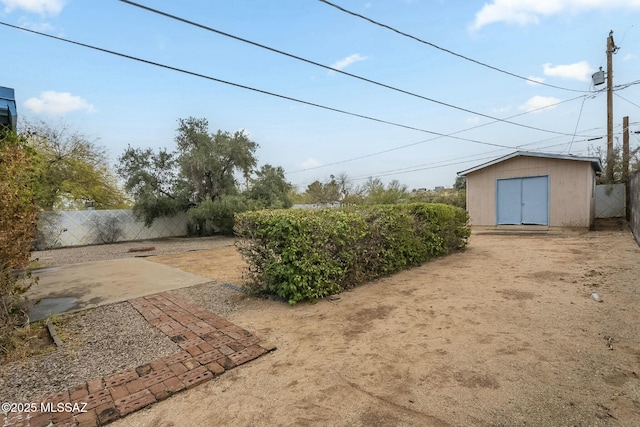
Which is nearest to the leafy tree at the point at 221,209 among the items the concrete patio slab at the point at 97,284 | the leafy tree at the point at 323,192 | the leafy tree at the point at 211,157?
the leafy tree at the point at 211,157

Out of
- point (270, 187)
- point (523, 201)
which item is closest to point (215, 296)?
point (270, 187)

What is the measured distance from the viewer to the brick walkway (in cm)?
201

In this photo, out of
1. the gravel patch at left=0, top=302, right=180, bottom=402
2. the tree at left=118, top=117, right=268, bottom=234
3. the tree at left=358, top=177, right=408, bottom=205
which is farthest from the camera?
the tree at left=358, top=177, right=408, bottom=205

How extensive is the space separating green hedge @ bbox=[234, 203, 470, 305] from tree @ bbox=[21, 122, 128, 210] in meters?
16.8

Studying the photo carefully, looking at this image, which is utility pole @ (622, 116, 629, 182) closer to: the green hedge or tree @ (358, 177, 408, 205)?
tree @ (358, 177, 408, 205)

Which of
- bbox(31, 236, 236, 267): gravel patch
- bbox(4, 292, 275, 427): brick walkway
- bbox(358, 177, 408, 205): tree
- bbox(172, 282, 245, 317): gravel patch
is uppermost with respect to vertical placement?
bbox(358, 177, 408, 205): tree

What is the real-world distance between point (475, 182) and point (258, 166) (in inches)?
442

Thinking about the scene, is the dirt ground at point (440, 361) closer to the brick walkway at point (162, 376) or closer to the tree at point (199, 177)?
the brick walkway at point (162, 376)

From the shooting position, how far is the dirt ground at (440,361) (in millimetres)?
1926

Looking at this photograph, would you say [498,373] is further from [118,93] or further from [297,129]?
[297,129]

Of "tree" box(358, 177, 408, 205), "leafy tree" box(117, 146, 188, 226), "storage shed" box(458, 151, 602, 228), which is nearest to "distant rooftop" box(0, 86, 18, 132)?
"leafy tree" box(117, 146, 188, 226)

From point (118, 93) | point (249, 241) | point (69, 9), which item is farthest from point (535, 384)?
point (118, 93)

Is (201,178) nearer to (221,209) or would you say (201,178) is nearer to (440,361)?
(221,209)

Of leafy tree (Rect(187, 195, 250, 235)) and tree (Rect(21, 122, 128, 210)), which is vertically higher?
tree (Rect(21, 122, 128, 210))
